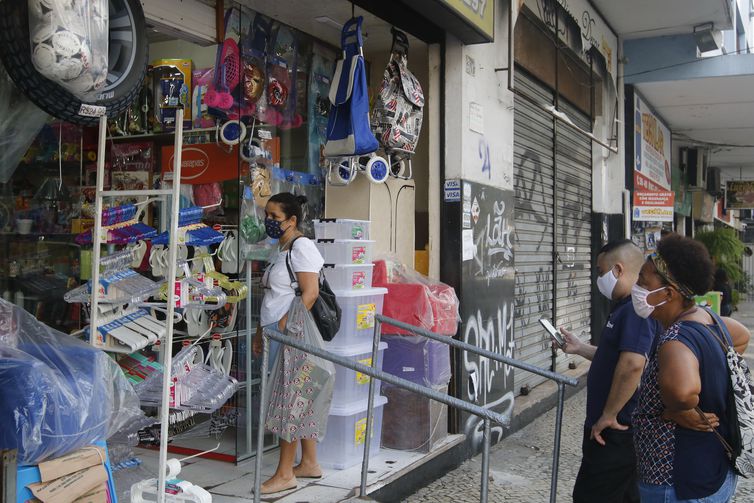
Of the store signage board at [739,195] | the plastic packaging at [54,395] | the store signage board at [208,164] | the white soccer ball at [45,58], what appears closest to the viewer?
the white soccer ball at [45,58]

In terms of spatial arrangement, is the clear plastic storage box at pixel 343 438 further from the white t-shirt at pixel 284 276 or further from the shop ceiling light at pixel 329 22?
the shop ceiling light at pixel 329 22

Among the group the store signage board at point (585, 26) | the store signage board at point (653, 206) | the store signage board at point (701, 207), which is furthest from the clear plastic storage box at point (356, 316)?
the store signage board at point (701, 207)

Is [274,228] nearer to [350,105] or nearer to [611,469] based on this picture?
[350,105]

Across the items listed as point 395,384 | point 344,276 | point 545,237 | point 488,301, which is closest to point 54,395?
point 395,384

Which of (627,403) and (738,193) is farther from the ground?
(738,193)

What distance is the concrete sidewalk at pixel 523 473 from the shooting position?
5105 mm

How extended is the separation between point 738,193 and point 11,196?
24.1 meters

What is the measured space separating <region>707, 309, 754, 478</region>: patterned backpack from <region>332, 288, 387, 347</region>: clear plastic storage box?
2.44 m

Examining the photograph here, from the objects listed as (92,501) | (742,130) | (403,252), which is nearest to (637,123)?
(742,130)

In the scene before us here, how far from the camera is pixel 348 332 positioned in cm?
491

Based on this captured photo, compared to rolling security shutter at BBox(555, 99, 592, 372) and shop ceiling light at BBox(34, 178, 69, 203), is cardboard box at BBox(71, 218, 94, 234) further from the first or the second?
rolling security shutter at BBox(555, 99, 592, 372)

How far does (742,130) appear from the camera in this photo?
15.6 metres

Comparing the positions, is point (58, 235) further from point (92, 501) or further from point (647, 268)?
point (647, 268)

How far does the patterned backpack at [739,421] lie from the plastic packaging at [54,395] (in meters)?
2.39
